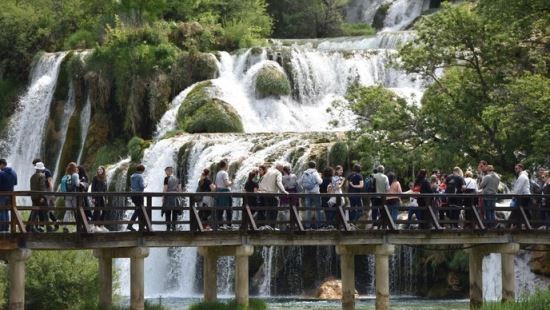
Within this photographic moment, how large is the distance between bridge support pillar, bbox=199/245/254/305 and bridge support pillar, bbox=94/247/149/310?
90.3 inches

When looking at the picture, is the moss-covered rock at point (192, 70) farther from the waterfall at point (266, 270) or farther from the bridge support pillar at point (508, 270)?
the bridge support pillar at point (508, 270)

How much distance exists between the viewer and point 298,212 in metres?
34.8

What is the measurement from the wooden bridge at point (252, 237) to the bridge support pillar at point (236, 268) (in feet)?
0.08

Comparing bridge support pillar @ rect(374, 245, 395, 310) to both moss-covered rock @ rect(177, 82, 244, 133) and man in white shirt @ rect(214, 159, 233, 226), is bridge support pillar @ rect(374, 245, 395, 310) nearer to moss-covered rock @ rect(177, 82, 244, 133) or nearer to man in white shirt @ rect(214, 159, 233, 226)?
man in white shirt @ rect(214, 159, 233, 226)

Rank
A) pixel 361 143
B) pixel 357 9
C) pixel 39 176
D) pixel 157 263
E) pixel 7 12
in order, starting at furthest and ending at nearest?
1. pixel 357 9
2. pixel 7 12
3. pixel 157 263
4. pixel 361 143
5. pixel 39 176

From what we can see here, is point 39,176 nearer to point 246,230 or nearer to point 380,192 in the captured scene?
point 246,230

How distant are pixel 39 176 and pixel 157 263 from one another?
1694cm

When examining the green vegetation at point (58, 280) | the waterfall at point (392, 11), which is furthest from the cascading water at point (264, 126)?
the waterfall at point (392, 11)

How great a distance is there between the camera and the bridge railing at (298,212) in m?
32.5

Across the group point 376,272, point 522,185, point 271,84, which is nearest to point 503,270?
point 522,185

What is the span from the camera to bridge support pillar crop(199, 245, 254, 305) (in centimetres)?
3394

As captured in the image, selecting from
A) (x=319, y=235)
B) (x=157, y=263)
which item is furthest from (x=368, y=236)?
(x=157, y=263)

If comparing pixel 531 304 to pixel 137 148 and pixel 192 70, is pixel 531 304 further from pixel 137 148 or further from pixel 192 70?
pixel 192 70

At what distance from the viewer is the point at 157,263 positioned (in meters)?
49.6
